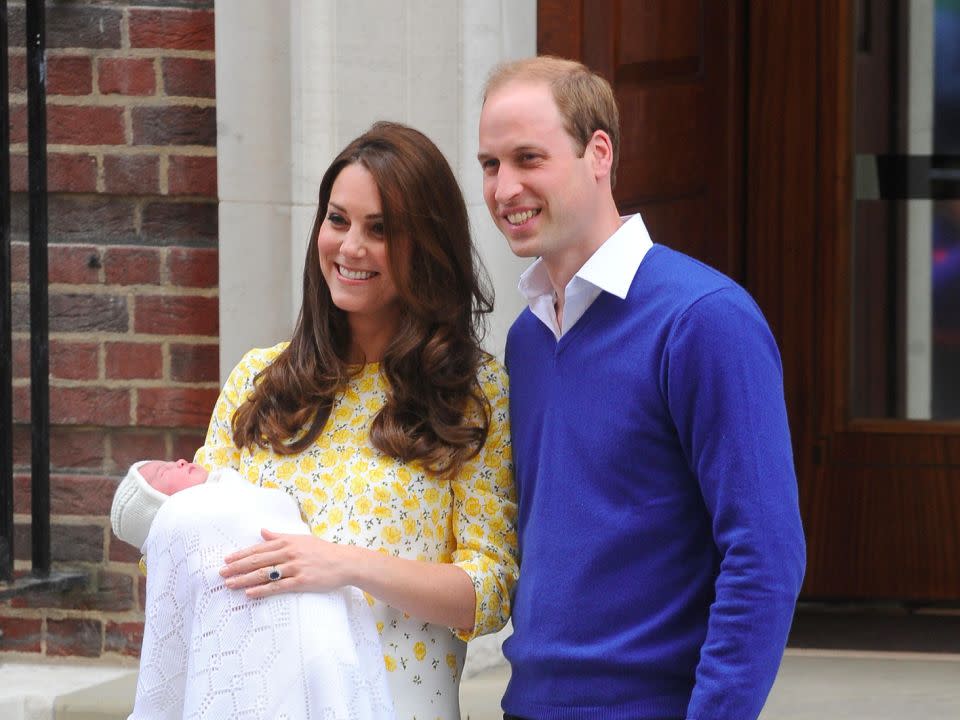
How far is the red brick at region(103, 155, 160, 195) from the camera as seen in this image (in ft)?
11.9

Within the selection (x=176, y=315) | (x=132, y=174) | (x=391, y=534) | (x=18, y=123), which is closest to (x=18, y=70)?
(x=18, y=123)

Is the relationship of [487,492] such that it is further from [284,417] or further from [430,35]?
[430,35]

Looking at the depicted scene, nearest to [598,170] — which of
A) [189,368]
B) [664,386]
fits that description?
[664,386]

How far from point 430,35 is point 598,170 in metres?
1.38

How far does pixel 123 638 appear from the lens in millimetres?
3758

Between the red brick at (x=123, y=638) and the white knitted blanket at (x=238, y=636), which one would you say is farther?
the red brick at (x=123, y=638)

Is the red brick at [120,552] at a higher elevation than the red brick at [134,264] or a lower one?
lower

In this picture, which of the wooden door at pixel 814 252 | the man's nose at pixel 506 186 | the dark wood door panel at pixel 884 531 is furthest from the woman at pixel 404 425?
the dark wood door panel at pixel 884 531

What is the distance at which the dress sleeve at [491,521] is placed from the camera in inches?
92.7

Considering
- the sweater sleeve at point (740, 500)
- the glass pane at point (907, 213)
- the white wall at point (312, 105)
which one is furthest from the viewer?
the glass pane at point (907, 213)

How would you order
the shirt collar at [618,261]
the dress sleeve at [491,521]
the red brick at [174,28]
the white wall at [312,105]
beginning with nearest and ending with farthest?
the shirt collar at [618,261] → the dress sleeve at [491,521] → the white wall at [312,105] → the red brick at [174,28]

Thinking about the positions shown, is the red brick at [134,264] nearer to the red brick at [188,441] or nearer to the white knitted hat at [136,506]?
the red brick at [188,441]

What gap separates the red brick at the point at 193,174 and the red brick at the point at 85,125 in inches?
5.6

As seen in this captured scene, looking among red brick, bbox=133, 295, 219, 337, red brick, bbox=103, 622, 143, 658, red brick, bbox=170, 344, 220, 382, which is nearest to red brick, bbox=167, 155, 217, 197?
red brick, bbox=133, 295, 219, 337
